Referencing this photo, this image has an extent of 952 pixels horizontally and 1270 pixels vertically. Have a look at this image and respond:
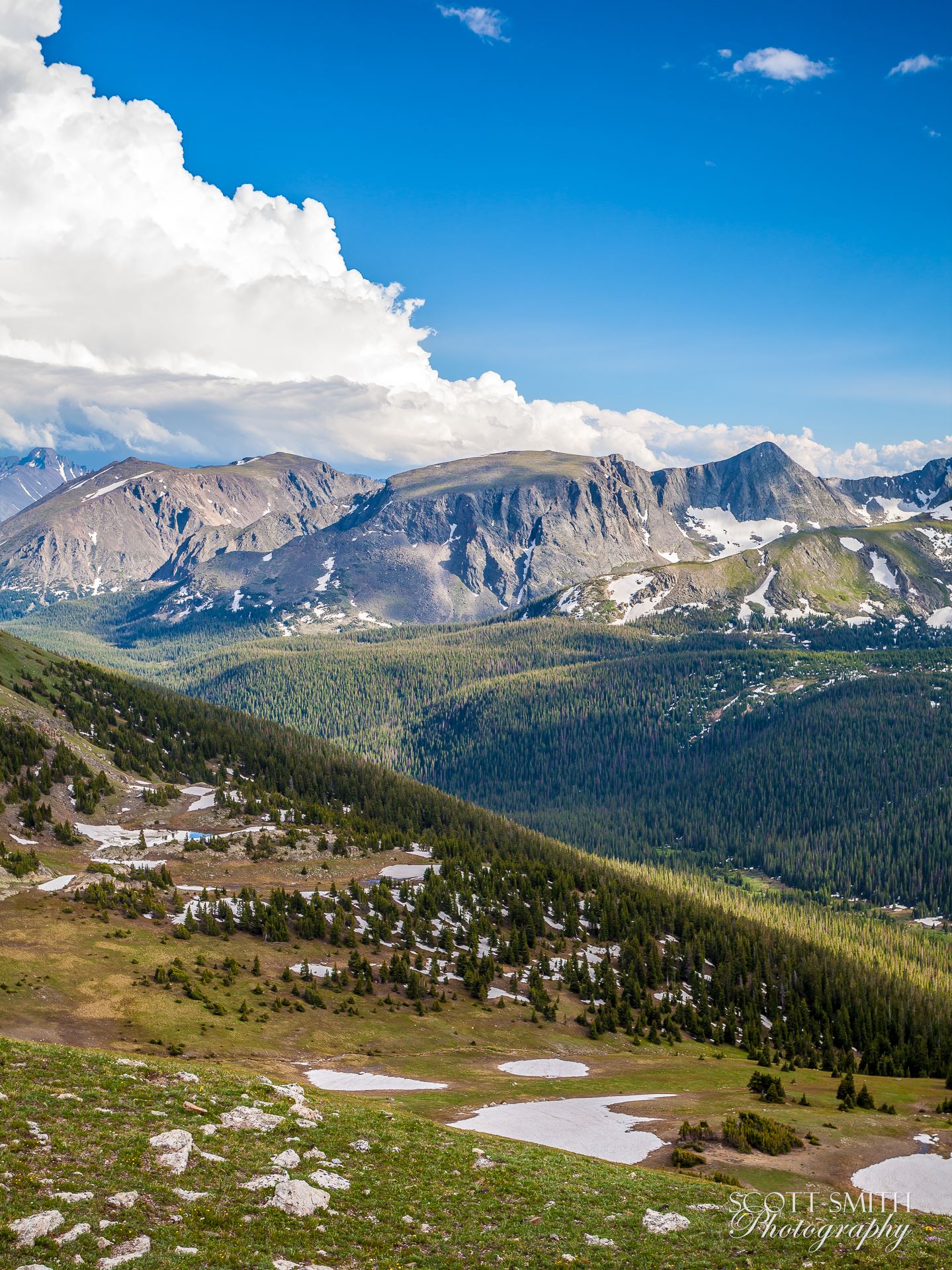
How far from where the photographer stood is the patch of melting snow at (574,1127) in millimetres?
50094

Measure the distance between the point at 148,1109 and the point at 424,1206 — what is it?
13.4 metres

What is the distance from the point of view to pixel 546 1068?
77.4 metres

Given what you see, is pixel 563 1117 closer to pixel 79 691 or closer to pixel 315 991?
pixel 315 991

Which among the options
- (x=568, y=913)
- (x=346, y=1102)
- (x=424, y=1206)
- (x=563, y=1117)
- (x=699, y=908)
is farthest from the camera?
(x=699, y=908)

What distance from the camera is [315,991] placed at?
87.0m

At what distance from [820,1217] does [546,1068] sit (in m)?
43.7

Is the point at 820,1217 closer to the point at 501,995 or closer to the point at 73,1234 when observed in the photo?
the point at 73,1234

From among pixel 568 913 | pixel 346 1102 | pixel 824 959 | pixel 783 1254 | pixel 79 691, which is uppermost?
pixel 79 691

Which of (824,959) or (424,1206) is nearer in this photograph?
(424,1206)

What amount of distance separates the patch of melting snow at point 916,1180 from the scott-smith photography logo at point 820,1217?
782mm

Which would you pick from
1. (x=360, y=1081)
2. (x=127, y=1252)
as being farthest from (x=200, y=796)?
(x=127, y=1252)

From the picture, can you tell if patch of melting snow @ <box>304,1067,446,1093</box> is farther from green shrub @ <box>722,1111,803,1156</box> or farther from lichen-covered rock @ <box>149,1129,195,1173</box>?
lichen-covered rock @ <box>149,1129,195,1173</box>

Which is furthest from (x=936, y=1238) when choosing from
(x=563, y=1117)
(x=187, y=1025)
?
(x=187, y=1025)

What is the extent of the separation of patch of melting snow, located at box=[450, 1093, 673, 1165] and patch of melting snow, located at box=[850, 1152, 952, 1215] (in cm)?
1190
